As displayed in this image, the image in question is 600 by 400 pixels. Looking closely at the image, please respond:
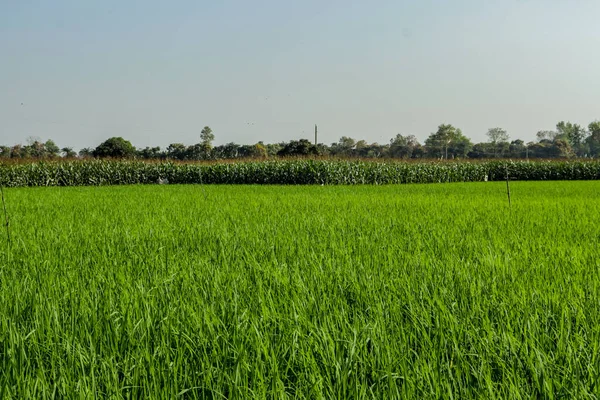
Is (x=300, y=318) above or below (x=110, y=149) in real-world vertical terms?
below

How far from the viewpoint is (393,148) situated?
89125mm

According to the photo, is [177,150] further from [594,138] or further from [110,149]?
[594,138]

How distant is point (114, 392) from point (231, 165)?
969 inches

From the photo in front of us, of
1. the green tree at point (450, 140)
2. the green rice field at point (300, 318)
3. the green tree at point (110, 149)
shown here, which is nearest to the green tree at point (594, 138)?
the green tree at point (450, 140)

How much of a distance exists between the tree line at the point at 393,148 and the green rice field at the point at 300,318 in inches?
1008

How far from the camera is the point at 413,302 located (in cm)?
212

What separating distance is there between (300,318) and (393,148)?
89769mm

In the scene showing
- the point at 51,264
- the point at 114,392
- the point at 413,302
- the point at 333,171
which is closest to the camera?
the point at 114,392

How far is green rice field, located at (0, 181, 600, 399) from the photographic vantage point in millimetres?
1338

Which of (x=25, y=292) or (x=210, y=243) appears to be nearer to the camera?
(x=25, y=292)

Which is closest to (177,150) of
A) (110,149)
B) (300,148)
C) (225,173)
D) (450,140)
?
(110,149)

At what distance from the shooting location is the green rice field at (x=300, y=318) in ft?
4.39

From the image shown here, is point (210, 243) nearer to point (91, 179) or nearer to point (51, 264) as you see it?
point (51, 264)

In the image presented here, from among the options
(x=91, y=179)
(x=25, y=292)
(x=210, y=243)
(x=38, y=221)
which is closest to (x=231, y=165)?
(x=91, y=179)
